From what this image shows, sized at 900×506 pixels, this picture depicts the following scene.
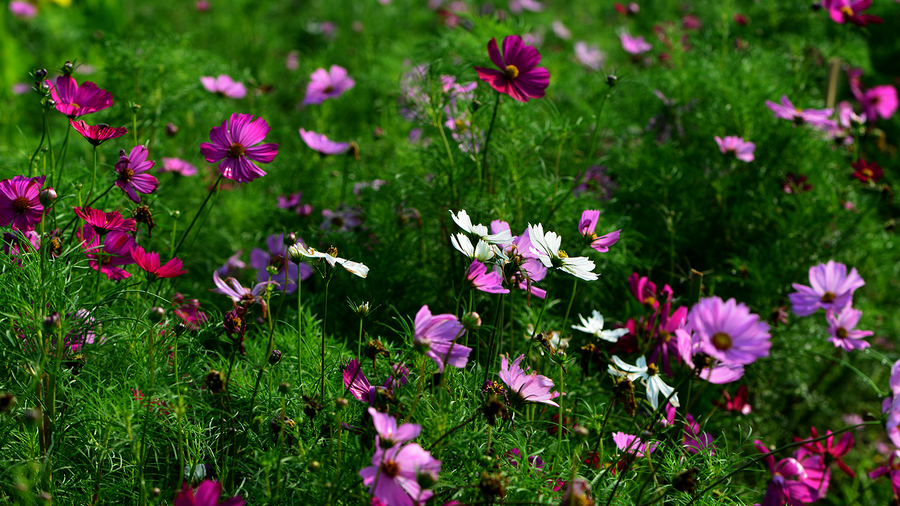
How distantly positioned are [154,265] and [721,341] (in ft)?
2.35

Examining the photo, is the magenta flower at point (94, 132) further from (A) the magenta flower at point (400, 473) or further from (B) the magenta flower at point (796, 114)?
(B) the magenta flower at point (796, 114)

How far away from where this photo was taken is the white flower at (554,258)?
824mm

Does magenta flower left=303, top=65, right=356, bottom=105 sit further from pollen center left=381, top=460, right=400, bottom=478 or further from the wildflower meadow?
pollen center left=381, top=460, right=400, bottom=478

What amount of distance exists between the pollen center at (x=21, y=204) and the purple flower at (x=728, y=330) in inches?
35.1

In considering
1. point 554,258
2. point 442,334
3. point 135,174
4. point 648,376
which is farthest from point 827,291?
point 135,174

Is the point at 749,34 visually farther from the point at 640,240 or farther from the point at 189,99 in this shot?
the point at 189,99

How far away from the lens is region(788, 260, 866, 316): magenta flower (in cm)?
104

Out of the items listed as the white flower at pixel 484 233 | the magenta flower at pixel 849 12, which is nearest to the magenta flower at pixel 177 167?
the white flower at pixel 484 233

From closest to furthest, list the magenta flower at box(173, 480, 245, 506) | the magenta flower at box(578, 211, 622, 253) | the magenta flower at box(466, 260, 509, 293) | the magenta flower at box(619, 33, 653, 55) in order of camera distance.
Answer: the magenta flower at box(173, 480, 245, 506) < the magenta flower at box(466, 260, 509, 293) < the magenta flower at box(578, 211, 622, 253) < the magenta flower at box(619, 33, 653, 55)

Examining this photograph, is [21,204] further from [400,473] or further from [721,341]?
[721,341]

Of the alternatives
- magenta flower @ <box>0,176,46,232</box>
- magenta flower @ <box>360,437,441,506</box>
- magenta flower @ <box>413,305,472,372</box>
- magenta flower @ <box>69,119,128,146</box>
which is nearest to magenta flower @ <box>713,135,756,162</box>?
magenta flower @ <box>413,305,472,372</box>

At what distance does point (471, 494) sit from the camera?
0.78m

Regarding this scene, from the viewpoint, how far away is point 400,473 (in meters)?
0.66

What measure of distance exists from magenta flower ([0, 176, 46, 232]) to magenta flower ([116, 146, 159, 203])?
106mm
